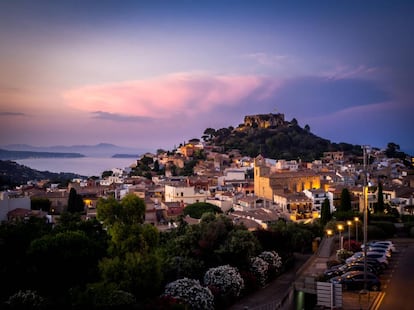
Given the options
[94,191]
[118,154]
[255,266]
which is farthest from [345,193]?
[118,154]

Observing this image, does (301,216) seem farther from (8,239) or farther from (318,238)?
(8,239)

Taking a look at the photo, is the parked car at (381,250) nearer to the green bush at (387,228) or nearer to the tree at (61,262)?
the green bush at (387,228)

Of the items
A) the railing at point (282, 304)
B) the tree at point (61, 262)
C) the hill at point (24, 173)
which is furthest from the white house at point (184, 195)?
the hill at point (24, 173)

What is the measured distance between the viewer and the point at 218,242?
1672cm

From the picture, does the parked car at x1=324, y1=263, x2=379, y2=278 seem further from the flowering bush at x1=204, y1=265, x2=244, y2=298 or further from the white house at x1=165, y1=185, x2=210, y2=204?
the white house at x1=165, y1=185, x2=210, y2=204

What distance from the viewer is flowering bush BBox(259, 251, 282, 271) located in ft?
56.0

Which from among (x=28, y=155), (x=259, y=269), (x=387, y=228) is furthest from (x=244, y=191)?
(x=28, y=155)

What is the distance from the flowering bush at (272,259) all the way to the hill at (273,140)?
6192 cm

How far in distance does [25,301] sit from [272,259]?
8.96m

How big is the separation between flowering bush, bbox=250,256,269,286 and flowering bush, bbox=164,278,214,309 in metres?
3.36

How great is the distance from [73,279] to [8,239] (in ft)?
9.44

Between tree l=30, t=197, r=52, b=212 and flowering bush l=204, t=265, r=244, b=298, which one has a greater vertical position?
tree l=30, t=197, r=52, b=212

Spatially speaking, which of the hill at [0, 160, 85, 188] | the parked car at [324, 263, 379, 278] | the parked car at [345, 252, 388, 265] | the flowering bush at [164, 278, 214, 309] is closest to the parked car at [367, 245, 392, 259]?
the parked car at [345, 252, 388, 265]

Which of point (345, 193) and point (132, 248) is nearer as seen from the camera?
point (132, 248)
